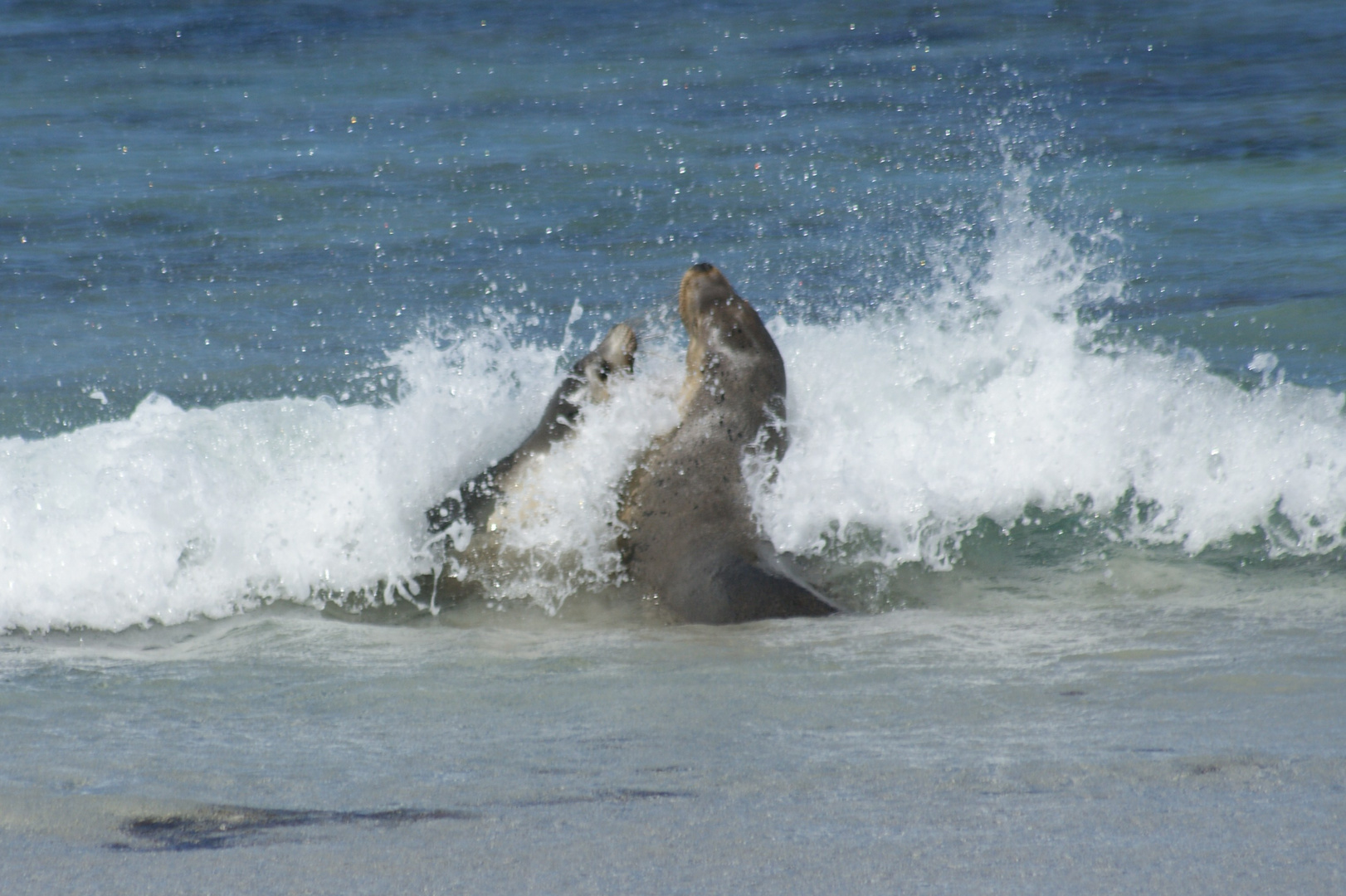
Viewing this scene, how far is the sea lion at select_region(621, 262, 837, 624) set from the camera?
4.38 m

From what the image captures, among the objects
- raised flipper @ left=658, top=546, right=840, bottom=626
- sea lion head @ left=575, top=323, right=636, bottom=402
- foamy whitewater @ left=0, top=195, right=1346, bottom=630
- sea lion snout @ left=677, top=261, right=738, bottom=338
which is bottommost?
raised flipper @ left=658, top=546, right=840, bottom=626

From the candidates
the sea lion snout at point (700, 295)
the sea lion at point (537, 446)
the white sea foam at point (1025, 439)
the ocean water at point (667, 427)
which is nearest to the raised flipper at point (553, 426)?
the sea lion at point (537, 446)

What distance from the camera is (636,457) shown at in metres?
4.98

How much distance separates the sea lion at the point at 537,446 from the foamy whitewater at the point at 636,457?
0.24 ft

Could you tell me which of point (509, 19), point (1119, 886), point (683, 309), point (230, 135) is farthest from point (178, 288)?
point (1119, 886)

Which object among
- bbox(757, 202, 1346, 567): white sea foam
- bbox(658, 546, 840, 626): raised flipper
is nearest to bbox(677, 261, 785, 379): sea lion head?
bbox(757, 202, 1346, 567): white sea foam

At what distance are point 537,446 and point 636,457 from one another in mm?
351

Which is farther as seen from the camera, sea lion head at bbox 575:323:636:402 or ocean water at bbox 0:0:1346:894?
sea lion head at bbox 575:323:636:402

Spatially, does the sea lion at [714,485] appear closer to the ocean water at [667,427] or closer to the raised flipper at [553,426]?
the ocean water at [667,427]

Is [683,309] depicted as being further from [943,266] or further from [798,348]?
[943,266]

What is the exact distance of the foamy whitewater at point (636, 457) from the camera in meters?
5.00

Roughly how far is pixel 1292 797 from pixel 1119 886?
Result: 0.54m

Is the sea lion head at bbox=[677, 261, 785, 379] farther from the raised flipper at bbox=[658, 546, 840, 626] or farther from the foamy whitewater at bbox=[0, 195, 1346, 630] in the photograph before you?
the raised flipper at bbox=[658, 546, 840, 626]

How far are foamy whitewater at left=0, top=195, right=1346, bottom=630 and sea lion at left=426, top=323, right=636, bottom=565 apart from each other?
74 mm
